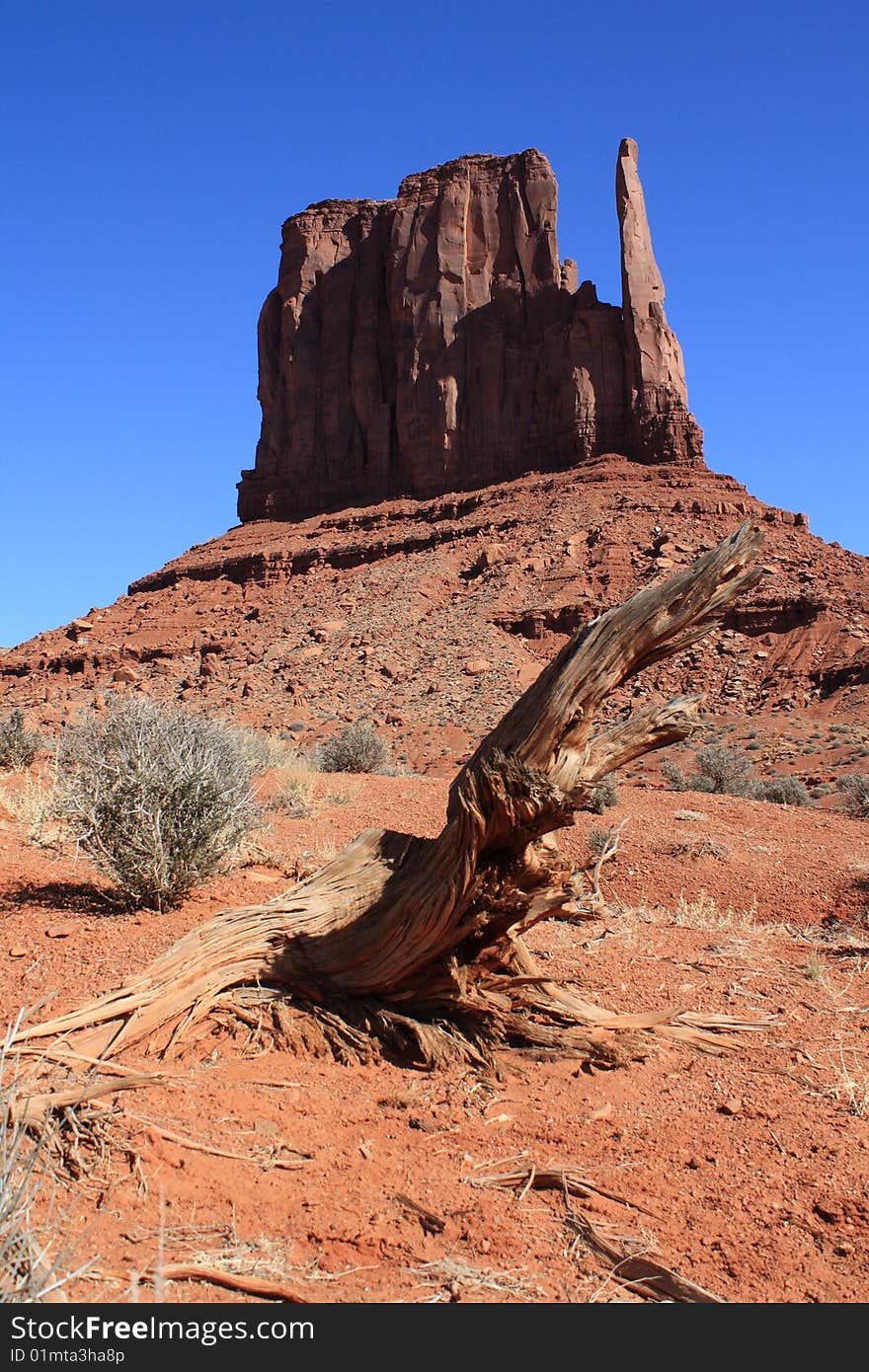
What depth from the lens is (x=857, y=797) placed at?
1572cm

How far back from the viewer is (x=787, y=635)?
1350 inches

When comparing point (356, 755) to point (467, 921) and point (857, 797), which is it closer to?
point (857, 797)

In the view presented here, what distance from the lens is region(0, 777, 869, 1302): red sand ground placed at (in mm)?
3109

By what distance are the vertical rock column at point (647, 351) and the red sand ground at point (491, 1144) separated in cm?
4456

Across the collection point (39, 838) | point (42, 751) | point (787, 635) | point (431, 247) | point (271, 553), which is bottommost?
point (39, 838)

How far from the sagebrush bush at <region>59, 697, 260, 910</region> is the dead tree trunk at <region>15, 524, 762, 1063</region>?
1.64 metres

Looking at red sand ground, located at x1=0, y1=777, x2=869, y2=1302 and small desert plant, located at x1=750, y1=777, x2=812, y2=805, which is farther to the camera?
small desert plant, located at x1=750, y1=777, x2=812, y2=805

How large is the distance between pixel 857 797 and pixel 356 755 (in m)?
8.63

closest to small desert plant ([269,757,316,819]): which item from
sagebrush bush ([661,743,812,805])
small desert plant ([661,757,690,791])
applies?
sagebrush bush ([661,743,812,805])

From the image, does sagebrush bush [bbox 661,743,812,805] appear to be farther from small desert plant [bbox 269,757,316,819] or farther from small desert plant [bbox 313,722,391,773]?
small desert plant [bbox 269,757,316,819]

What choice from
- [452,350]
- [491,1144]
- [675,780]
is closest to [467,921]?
[491,1144]

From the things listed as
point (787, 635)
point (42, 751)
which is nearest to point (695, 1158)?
point (42, 751)
